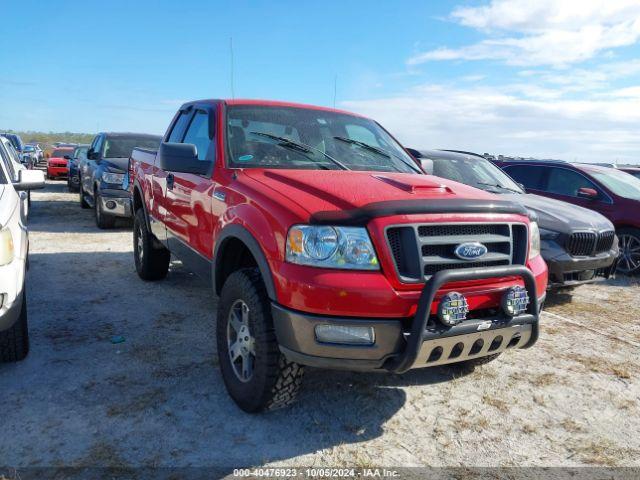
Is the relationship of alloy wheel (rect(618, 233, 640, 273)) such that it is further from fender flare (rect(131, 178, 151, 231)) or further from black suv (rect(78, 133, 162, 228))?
black suv (rect(78, 133, 162, 228))

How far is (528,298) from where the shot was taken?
9.18 ft

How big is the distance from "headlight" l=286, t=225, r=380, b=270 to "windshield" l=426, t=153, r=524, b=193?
14.7 feet

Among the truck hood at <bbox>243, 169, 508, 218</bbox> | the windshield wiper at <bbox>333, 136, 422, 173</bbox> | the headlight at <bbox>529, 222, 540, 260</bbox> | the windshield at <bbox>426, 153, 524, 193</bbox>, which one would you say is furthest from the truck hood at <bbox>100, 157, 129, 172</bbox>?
the headlight at <bbox>529, 222, 540, 260</bbox>

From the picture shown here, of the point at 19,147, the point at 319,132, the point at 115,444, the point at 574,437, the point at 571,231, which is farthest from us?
the point at 19,147

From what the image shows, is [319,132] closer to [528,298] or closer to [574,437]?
[528,298]

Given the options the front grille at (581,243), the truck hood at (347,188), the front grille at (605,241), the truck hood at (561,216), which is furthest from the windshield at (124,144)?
the front grille at (605,241)

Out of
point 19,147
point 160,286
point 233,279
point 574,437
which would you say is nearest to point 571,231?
point 574,437

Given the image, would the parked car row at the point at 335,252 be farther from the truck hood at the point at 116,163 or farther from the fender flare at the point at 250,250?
the truck hood at the point at 116,163

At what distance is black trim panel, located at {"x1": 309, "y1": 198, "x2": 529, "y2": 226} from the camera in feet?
8.20

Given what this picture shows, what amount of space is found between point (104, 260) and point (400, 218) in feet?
18.6

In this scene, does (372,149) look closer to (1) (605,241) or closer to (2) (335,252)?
(2) (335,252)

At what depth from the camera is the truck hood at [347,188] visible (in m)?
2.66

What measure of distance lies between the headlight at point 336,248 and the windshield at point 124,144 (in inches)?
331

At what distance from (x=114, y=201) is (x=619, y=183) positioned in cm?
870
